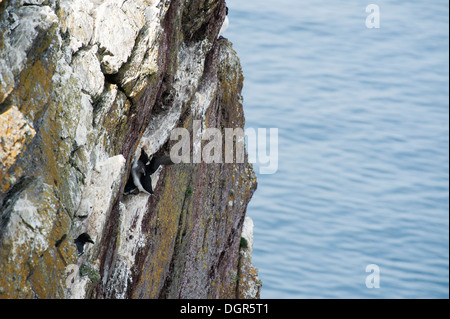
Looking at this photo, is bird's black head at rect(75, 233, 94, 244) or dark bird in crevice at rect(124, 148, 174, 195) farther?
dark bird in crevice at rect(124, 148, 174, 195)

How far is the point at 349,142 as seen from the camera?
428ft

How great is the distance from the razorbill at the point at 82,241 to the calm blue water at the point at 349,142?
3293 inches

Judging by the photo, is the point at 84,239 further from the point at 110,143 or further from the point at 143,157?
the point at 143,157

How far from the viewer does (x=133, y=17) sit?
12039mm

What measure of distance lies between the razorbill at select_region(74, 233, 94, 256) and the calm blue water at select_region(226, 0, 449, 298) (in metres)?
83.6

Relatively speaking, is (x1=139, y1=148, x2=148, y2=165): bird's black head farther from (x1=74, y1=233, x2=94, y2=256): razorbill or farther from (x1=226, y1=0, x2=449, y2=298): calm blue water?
(x1=226, y1=0, x2=449, y2=298): calm blue water

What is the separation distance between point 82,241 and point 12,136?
2.35 metres

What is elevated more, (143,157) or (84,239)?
(143,157)

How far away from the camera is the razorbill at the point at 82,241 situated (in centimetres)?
1046

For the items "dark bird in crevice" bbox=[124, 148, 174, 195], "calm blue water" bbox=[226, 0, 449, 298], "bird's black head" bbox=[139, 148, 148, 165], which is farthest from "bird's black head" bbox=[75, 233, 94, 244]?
"calm blue water" bbox=[226, 0, 449, 298]

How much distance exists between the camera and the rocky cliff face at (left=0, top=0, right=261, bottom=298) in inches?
356

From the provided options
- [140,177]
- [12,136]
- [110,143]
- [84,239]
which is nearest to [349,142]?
[140,177]

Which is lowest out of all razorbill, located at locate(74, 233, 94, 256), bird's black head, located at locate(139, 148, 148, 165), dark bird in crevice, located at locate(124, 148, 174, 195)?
razorbill, located at locate(74, 233, 94, 256)
